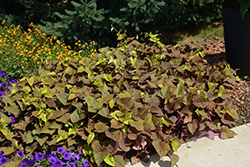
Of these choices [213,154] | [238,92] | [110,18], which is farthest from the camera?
[110,18]

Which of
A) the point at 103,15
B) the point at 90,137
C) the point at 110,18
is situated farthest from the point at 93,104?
the point at 103,15

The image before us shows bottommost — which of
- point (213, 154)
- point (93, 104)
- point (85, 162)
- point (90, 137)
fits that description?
point (213, 154)

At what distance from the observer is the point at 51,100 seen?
2348 millimetres

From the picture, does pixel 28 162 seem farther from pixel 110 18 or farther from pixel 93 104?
pixel 110 18

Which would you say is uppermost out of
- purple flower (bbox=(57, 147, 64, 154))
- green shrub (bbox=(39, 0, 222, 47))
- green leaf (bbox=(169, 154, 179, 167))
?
→ green shrub (bbox=(39, 0, 222, 47))

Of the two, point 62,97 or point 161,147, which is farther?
point 62,97

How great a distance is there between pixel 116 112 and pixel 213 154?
108 cm

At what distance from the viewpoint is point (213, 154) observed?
7.55 feet

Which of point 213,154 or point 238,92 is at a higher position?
point 238,92

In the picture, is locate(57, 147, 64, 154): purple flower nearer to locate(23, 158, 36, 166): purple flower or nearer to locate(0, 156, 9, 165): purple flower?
locate(23, 158, 36, 166): purple flower

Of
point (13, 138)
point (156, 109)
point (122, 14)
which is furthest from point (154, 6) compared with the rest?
point (13, 138)

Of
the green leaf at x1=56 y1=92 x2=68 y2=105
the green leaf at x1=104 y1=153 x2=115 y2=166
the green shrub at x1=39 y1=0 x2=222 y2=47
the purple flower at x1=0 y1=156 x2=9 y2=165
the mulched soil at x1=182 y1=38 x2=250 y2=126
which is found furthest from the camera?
the green shrub at x1=39 y1=0 x2=222 y2=47

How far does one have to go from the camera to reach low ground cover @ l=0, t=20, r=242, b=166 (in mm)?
2195

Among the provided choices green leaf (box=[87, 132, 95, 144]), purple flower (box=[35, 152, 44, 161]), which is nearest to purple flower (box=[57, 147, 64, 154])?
purple flower (box=[35, 152, 44, 161])
